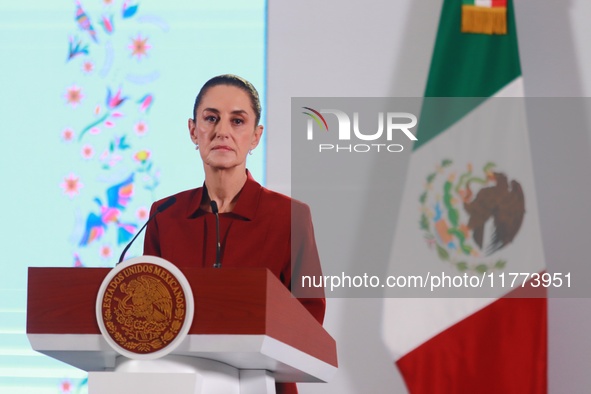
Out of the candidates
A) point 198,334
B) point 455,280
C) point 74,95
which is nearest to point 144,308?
point 198,334

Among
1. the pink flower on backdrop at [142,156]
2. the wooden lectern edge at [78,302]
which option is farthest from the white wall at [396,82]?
the wooden lectern edge at [78,302]

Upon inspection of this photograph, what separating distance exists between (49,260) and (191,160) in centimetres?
76

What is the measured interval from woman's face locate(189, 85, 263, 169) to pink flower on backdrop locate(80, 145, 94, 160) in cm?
100

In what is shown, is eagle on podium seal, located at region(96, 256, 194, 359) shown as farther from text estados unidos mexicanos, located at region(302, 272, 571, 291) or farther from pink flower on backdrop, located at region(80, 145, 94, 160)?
pink flower on backdrop, located at region(80, 145, 94, 160)

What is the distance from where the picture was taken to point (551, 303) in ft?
12.0

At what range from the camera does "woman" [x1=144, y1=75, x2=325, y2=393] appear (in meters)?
2.70

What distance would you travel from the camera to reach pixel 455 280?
12.1ft

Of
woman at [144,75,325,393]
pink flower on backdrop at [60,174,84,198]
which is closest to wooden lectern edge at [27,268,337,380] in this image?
woman at [144,75,325,393]

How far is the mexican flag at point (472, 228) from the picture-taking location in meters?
3.56

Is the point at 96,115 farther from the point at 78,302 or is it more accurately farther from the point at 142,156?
the point at 78,302

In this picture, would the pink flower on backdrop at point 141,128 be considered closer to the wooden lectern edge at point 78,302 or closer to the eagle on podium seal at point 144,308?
the wooden lectern edge at point 78,302

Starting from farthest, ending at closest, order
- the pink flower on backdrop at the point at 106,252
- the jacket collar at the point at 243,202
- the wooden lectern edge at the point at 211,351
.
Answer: the pink flower on backdrop at the point at 106,252
the jacket collar at the point at 243,202
the wooden lectern edge at the point at 211,351

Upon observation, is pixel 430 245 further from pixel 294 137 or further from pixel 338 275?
pixel 294 137

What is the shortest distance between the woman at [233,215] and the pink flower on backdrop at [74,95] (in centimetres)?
96
